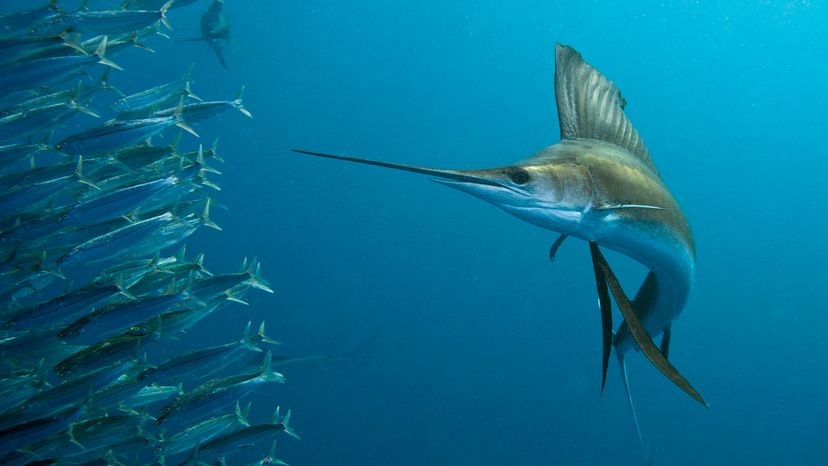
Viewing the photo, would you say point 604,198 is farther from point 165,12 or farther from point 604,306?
point 165,12

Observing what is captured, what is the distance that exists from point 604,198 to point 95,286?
9.29ft

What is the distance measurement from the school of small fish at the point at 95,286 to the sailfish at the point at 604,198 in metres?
2.24

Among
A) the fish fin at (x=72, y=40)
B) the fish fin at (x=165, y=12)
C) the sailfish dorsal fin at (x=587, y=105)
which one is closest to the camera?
the sailfish dorsal fin at (x=587, y=105)

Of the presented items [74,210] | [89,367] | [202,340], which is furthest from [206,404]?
[202,340]

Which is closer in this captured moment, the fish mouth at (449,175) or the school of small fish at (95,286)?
the fish mouth at (449,175)

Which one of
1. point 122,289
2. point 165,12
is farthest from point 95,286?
point 165,12

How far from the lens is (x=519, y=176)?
145 centimetres

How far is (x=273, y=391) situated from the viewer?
45.6 feet

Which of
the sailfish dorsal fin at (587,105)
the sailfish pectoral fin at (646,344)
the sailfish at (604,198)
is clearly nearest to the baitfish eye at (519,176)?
the sailfish at (604,198)

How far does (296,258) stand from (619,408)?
40.6 ft

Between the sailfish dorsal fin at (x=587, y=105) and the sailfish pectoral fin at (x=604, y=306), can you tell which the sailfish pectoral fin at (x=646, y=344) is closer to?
the sailfish pectoral fin at (x=604, y=306)

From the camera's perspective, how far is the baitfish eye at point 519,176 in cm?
145

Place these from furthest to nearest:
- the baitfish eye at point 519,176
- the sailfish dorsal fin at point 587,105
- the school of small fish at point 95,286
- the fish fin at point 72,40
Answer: the fish fin at point 72,40 → the school of small fish at point 95,286 → the sailfish dorsal fin at point 587,105 → the baitfish eye at point 519,176

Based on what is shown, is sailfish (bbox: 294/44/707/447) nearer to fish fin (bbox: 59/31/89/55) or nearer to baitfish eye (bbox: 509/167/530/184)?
baitfish eye (bbox: 509/167/530/184)
